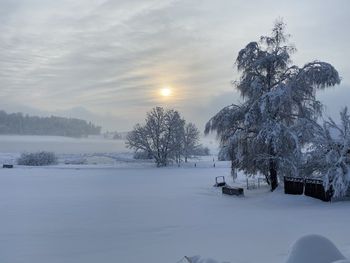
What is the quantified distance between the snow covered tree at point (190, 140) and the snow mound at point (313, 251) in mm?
72918

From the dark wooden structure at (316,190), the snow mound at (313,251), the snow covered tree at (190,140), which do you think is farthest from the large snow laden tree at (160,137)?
the snow mound at (313,251)

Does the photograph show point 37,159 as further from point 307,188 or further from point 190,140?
point 307,188

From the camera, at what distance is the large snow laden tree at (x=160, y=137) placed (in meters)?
67.3

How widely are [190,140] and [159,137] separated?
15.2 meters

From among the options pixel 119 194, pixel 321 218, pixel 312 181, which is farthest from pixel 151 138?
pixel 321 218

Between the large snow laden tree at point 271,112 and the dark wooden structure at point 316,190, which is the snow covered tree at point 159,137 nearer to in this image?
the large snow laden tree at point 271,112

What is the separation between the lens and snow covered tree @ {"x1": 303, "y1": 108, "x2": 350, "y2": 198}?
1833 centimetres

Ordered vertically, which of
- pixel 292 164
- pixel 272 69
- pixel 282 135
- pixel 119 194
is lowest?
pixel 119 194

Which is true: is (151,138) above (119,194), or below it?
above

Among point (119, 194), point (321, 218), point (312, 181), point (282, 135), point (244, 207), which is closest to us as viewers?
point (321, 218)

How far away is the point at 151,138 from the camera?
6812cm

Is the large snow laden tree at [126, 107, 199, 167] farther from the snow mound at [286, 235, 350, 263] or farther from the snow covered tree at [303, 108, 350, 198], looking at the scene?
the snow mound at [286, 235, 350, 263]

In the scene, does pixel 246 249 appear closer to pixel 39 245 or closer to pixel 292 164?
pixel 39 245

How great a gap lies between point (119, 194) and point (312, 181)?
36.7 ft
